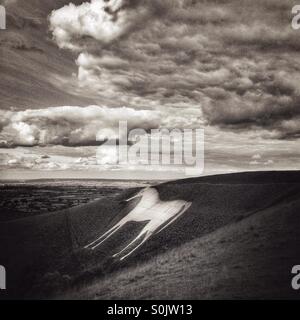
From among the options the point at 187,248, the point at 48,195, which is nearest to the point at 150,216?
the point at 187,248

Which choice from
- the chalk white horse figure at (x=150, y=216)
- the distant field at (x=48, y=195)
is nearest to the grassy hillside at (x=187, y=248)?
the chalk white horse figure at (x=150, y=216)

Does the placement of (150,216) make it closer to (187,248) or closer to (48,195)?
(187,248)

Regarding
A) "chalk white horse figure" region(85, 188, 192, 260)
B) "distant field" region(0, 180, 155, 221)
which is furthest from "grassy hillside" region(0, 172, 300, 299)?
"distant field" region(0, 180, 155, 221)

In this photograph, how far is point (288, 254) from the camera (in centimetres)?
1255

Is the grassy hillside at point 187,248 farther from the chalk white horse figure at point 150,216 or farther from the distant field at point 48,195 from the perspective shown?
the distant field at point 48,195

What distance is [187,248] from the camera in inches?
598

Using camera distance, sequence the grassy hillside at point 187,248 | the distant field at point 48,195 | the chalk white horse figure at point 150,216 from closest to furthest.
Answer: the grassy hillside at point 187,248, the chalk white horse figure at point 150,216, the distant field at point 48,195

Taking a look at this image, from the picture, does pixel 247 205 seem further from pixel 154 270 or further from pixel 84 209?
pixel 84 209

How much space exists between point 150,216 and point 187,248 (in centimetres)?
543

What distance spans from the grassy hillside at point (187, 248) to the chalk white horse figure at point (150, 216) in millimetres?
511

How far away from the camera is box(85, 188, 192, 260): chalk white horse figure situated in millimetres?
18141

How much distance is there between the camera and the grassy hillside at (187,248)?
12.4 m

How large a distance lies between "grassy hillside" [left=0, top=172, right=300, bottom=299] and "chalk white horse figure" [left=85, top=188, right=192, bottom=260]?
0.51 metres
